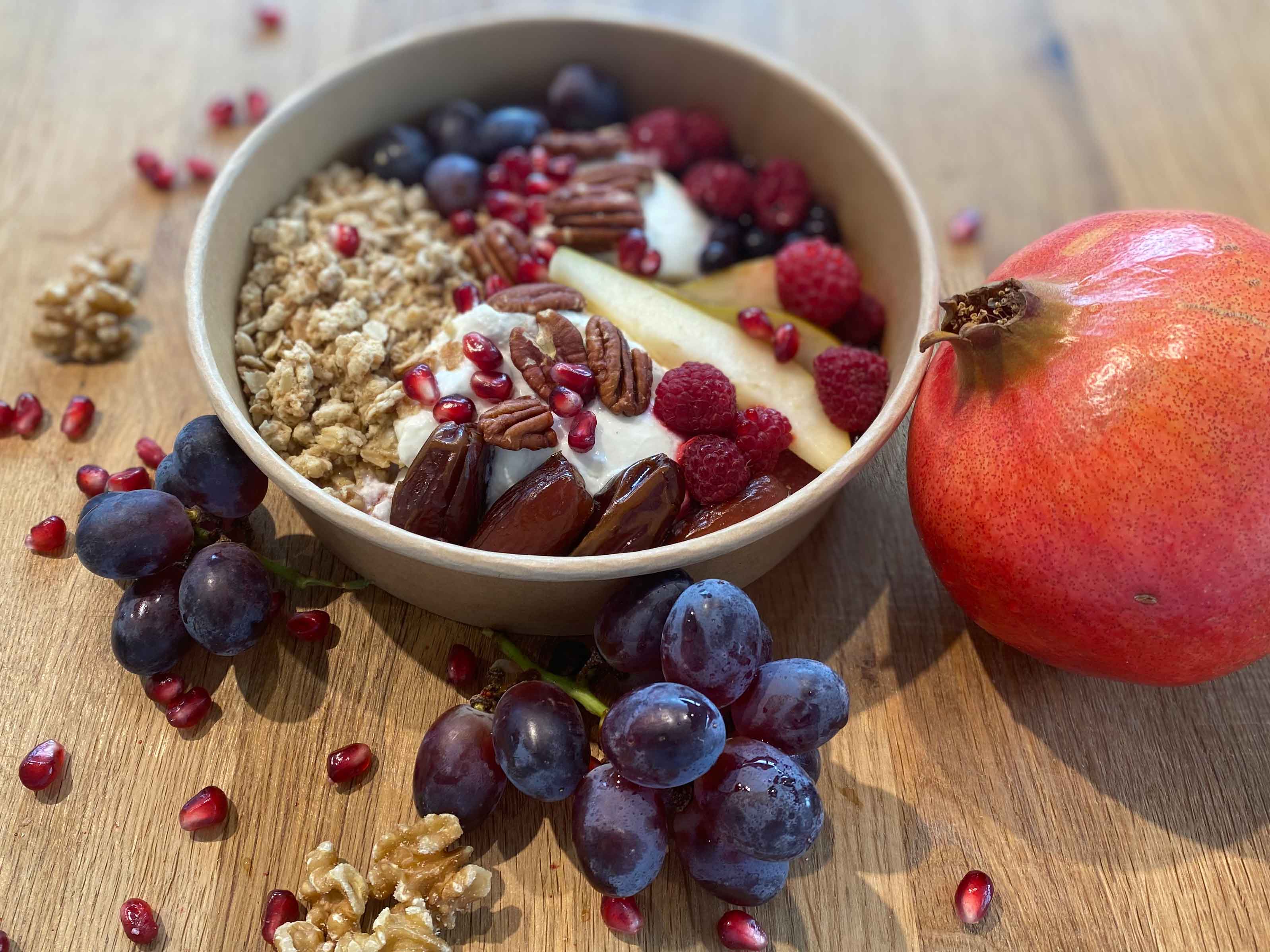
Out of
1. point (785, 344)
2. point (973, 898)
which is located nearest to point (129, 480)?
point (785, 344)

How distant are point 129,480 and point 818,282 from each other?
124cm

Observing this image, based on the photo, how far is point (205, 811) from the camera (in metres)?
1.32

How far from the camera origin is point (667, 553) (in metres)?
1.27

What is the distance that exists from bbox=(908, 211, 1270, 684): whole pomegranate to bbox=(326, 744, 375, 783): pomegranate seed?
891mm

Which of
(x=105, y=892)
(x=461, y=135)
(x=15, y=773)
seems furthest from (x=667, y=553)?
(x=461, y=135)

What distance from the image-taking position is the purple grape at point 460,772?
1264 millimetres

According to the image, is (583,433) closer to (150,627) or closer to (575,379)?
(575,379)

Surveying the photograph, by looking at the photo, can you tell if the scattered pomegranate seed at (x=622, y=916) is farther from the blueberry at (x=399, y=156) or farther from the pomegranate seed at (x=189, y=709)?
the blueberry at (x=399, y=156)

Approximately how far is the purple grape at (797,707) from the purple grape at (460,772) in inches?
13.7

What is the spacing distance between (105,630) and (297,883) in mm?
522

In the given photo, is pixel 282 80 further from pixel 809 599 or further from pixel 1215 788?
pixel 1215 788

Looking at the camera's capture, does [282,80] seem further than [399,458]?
Yes

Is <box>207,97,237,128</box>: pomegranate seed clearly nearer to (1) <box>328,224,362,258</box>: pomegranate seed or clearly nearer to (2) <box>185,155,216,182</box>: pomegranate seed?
(2) <box>185,155,216,182</box>: pomegranate seed

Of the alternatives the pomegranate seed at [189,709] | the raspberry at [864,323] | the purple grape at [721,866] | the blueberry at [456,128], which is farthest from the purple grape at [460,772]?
the blueberry at [456,128]
